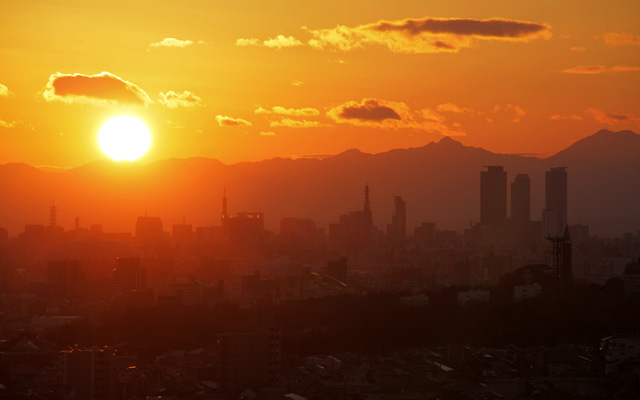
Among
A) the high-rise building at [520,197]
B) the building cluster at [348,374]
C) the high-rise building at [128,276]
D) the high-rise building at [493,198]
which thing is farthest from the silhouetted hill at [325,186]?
the building cluster at [348,374]

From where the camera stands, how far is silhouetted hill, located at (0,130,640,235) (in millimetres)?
95500

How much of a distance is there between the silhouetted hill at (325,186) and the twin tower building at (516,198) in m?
7.39

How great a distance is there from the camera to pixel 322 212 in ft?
367

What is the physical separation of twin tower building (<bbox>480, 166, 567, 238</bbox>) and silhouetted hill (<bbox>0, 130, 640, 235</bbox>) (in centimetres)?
739

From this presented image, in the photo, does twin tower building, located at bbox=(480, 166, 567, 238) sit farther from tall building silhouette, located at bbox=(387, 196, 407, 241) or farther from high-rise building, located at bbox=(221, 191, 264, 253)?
high-rise building, located at bbox=(221, 191, 264, 253)

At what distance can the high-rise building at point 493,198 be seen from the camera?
79562mm

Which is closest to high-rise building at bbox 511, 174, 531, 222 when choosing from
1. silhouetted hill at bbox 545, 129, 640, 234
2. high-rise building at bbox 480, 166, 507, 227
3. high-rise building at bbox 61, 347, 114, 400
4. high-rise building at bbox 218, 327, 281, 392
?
high-rise building at bbox 480, 166, 507, 227

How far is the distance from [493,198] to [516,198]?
5.60 ft

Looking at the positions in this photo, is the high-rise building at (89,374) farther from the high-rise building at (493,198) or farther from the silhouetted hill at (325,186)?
the silhouetted hill at (325,186)

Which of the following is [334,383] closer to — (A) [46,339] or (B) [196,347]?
(B) [196,347]

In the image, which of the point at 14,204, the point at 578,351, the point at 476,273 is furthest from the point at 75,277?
the point at 14,204

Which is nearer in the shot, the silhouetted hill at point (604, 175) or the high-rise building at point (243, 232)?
the high-rise building at point (243, 232)

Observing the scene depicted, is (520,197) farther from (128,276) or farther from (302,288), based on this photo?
(302,288)

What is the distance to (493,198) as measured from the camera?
267 ft
